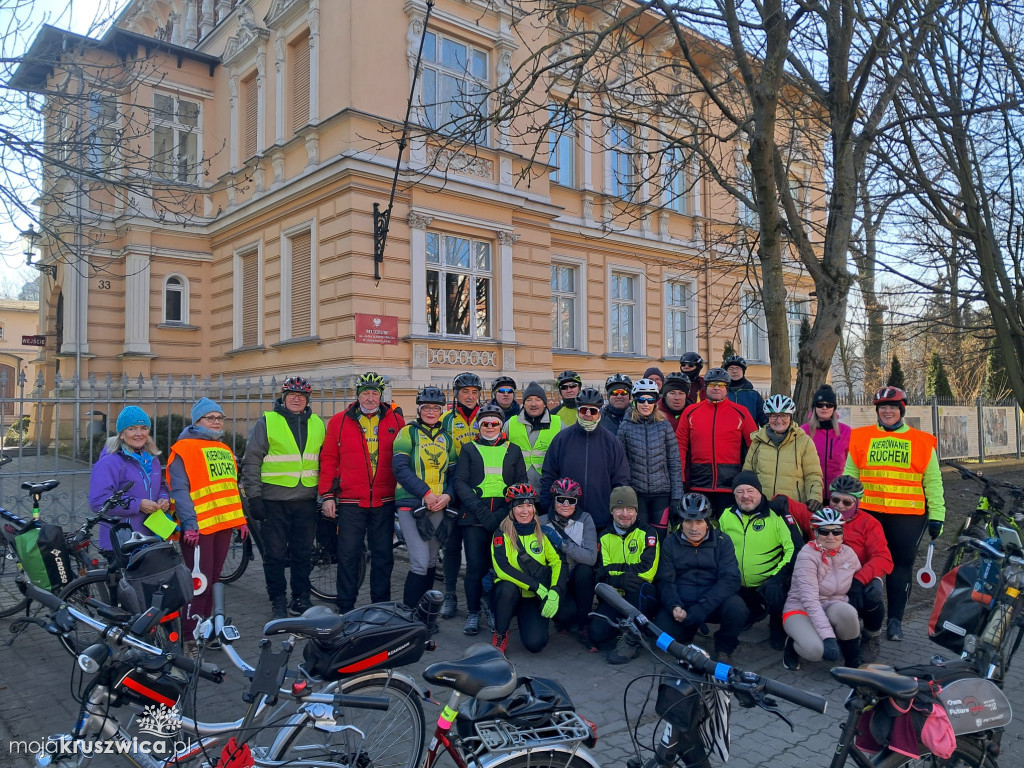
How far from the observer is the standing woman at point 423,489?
6.13m

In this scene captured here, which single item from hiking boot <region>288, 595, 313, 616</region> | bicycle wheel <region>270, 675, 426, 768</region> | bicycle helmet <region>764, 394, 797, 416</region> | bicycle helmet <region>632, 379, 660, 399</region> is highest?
bicycle helmet <region>632, 379, 660, 399</region>

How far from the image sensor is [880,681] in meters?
2.56

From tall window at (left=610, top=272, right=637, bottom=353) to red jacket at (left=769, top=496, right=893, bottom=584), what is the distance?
13.8 metres

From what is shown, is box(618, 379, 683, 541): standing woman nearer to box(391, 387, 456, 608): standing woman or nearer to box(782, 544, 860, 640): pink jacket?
box(782, 544, 860, 640): pink jacket

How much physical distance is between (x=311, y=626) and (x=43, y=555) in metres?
3.88

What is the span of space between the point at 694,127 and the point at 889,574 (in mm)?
5400

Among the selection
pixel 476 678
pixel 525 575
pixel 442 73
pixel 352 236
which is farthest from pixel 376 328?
pixel 476 678

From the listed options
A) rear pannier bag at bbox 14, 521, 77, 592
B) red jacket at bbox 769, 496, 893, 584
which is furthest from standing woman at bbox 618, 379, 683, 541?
rear pannier bag at bbox 14, 521, 77, 592

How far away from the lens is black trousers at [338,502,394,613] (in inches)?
241

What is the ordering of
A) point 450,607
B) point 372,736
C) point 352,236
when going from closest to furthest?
1. point 372,736
2. point 450,607
3. point 352,236

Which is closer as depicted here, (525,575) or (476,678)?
(476,678)

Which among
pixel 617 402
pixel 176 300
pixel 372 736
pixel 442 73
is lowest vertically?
pixel 372 736

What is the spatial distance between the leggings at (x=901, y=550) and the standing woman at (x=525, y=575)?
9.02 ft

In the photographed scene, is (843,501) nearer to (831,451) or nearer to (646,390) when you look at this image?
(831,451)
